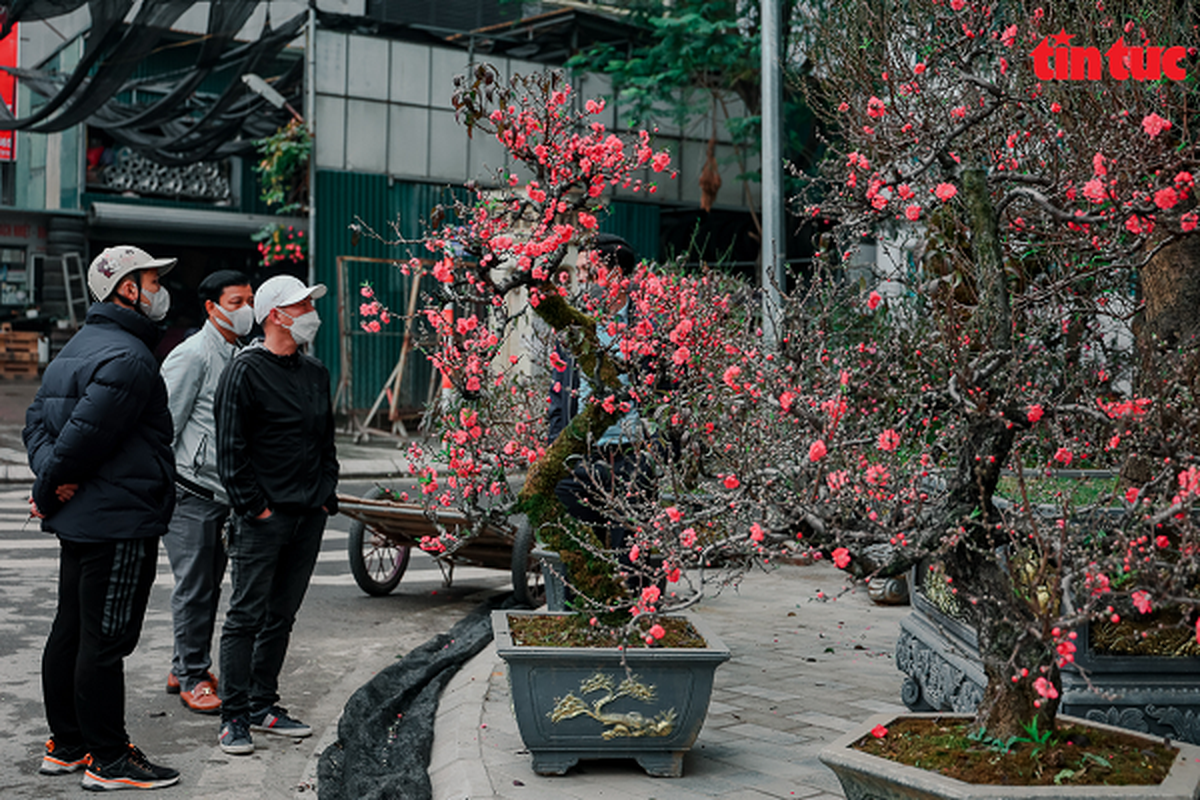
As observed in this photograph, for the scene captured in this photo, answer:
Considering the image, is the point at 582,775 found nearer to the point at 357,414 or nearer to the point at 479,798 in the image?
the point at 479,798

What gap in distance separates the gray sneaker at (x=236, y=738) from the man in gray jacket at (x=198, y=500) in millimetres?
552

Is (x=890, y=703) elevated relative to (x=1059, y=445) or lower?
lower

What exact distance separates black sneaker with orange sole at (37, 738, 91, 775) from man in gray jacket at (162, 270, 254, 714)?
0.91 metres

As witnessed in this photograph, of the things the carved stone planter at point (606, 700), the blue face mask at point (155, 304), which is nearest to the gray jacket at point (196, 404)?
the blue face mask at point (155, 304)

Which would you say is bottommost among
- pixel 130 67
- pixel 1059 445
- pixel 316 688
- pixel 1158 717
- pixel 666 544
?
pixel 316 688

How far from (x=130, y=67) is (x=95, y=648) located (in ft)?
44.5

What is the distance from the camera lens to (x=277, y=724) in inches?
216

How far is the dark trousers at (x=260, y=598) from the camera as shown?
5.22 meters

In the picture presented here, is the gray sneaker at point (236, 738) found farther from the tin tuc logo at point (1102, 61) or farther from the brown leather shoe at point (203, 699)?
the tin tuc logo at point (1102, 61)

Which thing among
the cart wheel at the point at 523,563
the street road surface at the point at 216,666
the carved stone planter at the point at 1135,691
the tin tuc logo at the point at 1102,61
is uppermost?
the tin tuc logo at the point at 1102,61

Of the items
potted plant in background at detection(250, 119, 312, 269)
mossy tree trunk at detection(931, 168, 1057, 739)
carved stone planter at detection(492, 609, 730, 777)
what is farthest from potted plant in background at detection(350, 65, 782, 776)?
potted plant in background at detection(250, 119, 312, 269)

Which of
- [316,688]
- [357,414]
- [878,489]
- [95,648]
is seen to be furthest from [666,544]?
[357,414]

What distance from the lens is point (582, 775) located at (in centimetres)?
457

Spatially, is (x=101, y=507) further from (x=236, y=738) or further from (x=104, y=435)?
(x=236, y=738)
